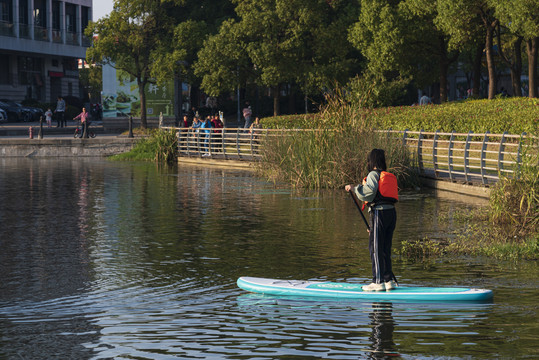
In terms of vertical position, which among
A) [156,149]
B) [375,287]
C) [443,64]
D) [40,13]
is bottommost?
[375,287]

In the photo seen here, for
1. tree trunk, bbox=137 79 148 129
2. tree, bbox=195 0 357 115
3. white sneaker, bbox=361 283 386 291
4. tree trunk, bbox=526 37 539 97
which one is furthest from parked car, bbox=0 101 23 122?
white sneaker, bbox=361 283 386 291

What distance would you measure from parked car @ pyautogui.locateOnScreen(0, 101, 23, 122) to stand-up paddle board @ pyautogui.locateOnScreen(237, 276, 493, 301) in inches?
2303

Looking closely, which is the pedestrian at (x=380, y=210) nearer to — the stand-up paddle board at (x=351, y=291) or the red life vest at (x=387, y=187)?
the red life vest at (x=387, y=187)

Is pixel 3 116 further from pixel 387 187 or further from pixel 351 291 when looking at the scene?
pixel 351 291

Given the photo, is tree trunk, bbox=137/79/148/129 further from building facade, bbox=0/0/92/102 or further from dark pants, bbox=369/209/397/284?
dark pants, bbox=369/209/397/284

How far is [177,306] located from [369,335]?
2109 millimetres

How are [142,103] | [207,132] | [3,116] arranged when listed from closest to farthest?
[207,132] → [142,103] → [3,116]

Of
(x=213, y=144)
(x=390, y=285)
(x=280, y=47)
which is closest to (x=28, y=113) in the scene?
(x=280, y=47)

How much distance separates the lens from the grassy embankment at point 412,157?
496 inches

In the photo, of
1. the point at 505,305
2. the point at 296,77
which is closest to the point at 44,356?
the point at 505,305

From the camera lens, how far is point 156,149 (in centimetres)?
3666

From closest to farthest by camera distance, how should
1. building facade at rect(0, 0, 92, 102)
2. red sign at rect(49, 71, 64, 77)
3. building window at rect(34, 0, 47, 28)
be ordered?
building facade at rect(0, 0, 92, 102) < building window at rect(34, 0, 47, 28) < red sign at rect(49, 71, 64, 77)

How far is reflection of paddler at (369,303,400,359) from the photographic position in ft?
23.1

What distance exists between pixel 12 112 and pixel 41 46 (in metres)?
17.5
